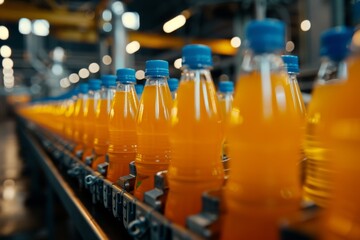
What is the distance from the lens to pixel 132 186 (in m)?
1.01

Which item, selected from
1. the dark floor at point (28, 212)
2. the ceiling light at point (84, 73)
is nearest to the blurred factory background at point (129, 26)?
the dark floor at point (28, 212)

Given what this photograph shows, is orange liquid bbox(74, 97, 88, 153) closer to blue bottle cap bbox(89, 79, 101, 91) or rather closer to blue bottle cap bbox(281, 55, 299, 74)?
blue bottle cap bbox(89, 79, 101, 91)

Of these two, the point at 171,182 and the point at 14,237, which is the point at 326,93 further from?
the point at 14,237

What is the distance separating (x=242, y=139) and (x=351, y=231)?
22 centimetres

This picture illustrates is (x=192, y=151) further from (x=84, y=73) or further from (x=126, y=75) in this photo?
(x=84, y=73)

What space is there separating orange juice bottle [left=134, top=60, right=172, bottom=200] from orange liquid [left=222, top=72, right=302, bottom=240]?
408 mm

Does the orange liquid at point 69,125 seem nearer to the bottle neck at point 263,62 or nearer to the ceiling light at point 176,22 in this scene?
the bottle neck at point 263,62

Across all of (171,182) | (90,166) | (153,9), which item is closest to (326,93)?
(171,182)

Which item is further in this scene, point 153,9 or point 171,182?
point 153,9

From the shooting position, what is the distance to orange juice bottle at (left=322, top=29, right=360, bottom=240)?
448 mm

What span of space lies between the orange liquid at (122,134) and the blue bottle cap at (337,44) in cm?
78

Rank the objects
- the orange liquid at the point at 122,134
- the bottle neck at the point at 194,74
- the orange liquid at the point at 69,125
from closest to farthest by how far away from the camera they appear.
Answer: the bottle neck at the point at 194,74, the orange liquid at the point at 122,134, the orange liquid at the point at 69,125

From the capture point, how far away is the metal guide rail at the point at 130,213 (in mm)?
614

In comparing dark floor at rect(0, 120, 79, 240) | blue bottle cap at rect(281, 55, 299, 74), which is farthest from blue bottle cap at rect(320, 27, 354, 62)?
dark floor at rect(0, 120, 79, 240)
